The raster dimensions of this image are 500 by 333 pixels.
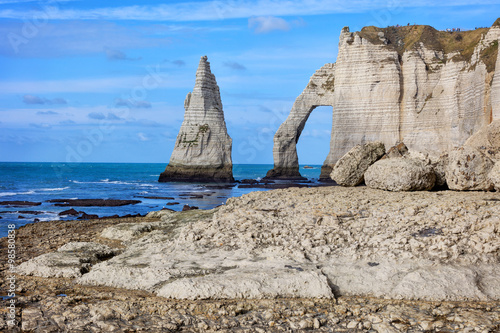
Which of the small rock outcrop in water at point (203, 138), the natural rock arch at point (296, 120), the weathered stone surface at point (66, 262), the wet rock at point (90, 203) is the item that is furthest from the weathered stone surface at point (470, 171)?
the small rock outcrop in water at point (203, 138)

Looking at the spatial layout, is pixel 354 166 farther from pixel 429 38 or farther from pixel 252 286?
pixel 429 38

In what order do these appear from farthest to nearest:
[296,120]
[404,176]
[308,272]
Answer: [296,120] < [404,176] < [308,272]

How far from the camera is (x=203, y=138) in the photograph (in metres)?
48.1

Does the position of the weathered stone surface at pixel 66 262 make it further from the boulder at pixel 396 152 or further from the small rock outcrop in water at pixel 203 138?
the small rock outcrop in water at pixel 203 138

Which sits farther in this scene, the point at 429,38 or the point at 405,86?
the point at 429,38

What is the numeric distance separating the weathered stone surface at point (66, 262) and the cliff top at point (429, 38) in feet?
123

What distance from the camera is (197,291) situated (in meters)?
5.86

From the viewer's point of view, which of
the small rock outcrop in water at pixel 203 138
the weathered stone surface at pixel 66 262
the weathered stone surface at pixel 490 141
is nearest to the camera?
the weathered stone surface at pixel 66 262

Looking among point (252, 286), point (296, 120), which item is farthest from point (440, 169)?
point (296, 120)

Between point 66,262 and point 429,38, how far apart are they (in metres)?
41.8

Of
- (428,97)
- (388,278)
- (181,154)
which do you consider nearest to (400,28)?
(428,97)

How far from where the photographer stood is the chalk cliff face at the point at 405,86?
37.8 metres

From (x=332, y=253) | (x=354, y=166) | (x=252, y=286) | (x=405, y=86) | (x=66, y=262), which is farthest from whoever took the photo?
(x=405, y=86)

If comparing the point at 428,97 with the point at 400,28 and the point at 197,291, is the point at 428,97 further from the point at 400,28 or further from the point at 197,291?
the point at 197,291
